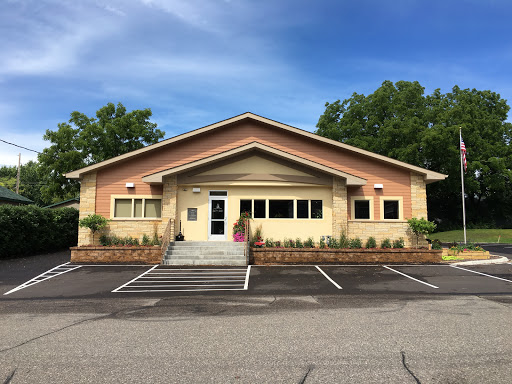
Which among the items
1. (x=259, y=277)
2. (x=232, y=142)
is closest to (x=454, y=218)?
(x=232, y=142)

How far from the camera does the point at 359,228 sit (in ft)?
53.7

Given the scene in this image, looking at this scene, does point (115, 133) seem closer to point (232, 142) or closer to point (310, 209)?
point (232, 142)

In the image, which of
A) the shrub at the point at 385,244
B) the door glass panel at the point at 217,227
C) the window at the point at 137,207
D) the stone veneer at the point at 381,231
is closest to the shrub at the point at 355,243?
the stone veneer at the point at 381,231

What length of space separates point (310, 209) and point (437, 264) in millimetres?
5976

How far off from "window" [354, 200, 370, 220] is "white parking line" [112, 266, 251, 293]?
671 centimetres

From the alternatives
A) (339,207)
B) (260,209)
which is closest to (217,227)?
(260,209)

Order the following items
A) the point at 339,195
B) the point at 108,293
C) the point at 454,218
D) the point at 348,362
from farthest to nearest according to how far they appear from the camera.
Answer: the point at 454,218, the point at 339,195, the point at 108,293, the point at 348,362

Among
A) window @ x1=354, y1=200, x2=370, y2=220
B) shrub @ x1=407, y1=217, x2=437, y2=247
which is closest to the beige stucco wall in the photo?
window @ x1=354, y1=200, x2=370, y2=220

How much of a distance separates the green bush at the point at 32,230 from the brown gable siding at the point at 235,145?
385 cm

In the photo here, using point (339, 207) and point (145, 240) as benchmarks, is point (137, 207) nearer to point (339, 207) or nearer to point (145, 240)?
point (145, 240)

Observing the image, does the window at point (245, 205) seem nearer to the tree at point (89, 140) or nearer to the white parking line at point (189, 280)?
the white parking line at point (189, 280)

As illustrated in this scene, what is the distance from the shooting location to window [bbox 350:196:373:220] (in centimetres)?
1667

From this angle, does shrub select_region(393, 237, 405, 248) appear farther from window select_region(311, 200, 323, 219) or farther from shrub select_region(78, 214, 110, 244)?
shrub select_region(78, 214, 110, 244)

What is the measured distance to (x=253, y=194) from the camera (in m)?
16.4
